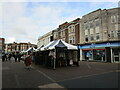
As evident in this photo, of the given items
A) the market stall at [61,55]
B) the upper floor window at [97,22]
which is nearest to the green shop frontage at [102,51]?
the upper floor window at [97,22]

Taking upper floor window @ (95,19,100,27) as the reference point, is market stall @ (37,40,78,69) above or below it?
below

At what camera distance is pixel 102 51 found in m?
23.9

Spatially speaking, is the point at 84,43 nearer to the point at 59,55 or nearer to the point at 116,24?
the point at 116,24

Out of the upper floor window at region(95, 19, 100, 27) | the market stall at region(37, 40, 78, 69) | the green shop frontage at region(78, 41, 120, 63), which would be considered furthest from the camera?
the upper floor window at region(95, 19, 100, 27)

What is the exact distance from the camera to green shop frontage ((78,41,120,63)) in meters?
22.0

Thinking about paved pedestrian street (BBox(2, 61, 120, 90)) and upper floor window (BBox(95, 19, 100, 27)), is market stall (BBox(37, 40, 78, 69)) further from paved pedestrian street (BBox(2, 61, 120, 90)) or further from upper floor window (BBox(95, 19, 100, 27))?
upper floor window (BBox(95, 19, 100, 27))

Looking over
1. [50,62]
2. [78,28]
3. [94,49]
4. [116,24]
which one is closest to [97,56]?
[94,49]

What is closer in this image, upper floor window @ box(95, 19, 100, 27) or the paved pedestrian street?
the paved pedestrian street

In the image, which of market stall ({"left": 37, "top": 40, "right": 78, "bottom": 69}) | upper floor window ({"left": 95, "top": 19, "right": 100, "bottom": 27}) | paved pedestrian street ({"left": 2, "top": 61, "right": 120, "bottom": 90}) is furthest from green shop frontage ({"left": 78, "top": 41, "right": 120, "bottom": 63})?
paved pedestrian street ({"left": 2, "top": 61, "right": 120, "bottom": 90})

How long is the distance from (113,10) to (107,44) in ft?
21.1

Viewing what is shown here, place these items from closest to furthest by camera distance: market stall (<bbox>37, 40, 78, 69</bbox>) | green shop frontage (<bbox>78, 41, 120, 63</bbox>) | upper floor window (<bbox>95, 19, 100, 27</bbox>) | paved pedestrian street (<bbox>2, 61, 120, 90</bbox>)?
1. paved pedestrian street (<bbox>2, 61, 120, 90</bbox>)
2. market stall (<bbox>37, 40, 78, 69</bbox>)
3. green shop frontage (<bbox>78, 41, 120, 63</bbox>)
4. upper floor window (<bbox>95, 19, 100, 27</bbox>)

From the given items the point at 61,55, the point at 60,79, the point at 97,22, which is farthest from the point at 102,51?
the point at 60,79

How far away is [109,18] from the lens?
23.3m

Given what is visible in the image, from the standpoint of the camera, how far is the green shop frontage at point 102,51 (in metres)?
22.0
